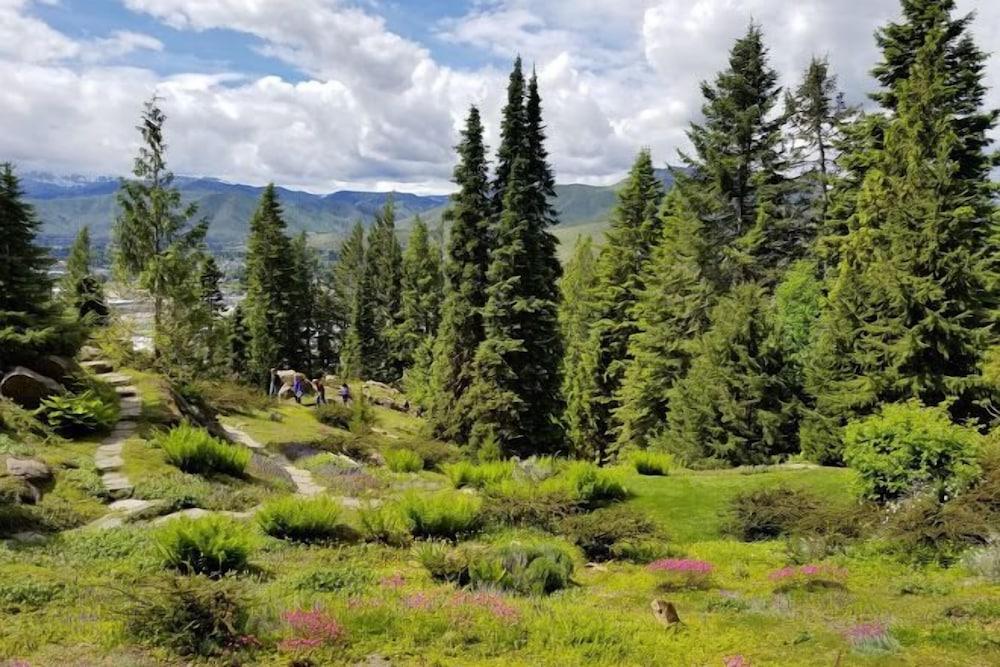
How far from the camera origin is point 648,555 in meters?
12.6

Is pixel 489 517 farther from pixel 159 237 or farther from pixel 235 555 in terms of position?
pixel 159 237

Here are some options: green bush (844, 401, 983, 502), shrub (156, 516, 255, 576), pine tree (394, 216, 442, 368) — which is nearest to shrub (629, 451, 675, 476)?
green bush (844, 401, 983, 502)

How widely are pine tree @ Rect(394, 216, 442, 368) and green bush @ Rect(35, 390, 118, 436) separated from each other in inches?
1931

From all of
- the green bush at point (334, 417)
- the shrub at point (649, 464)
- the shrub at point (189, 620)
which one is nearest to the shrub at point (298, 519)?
the shrub at point (189, 620)

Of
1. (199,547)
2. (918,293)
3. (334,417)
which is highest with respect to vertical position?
(918,293)

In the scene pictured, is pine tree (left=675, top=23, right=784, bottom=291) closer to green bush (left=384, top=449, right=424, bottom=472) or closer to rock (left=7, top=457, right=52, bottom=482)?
green bush (left=384, top=449, right=424, bottom=472)

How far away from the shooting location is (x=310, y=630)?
21.3 feet

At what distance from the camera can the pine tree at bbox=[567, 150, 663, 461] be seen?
1433 inches

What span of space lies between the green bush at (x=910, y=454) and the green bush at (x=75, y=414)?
58.9 ft

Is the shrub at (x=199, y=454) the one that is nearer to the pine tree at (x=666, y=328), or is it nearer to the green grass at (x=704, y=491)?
the green grass at (x=704, y=491)

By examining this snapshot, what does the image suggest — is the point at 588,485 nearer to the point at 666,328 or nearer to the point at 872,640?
the point at 872,640

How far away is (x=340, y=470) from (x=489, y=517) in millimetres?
7748

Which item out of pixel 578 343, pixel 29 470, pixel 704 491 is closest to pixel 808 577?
pixel 704 491

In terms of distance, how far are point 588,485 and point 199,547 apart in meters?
9.48
